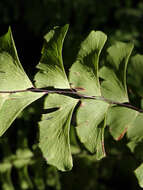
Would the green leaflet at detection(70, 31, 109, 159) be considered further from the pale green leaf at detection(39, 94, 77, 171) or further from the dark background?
the dark background

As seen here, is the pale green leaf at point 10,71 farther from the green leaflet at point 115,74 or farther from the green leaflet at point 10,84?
the green leaflet at point 115,74

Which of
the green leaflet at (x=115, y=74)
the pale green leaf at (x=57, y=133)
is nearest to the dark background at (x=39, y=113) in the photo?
the green leaflet at (x=115, y=74)

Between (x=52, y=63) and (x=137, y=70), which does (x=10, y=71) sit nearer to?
(x=52, y=63)

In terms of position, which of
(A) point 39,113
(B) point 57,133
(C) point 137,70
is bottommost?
(A) point 39,113

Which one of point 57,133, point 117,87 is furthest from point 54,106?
point 117,87

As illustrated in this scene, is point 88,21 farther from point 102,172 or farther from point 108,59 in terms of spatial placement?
point 108,59

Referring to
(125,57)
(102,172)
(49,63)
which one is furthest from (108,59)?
(102,172)
